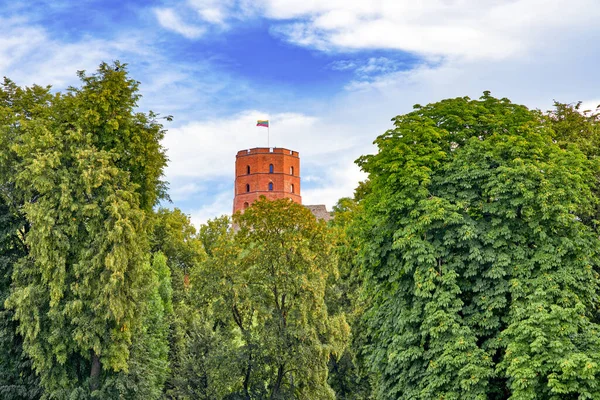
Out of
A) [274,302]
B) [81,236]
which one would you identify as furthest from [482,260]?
[81,236]

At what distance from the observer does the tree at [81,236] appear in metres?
20.7

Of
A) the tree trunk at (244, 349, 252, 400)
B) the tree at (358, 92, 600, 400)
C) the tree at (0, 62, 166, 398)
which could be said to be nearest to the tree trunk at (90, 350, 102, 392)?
the tree at (0, 62, 166, 398)

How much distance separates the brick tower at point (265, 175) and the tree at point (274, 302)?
6410cm

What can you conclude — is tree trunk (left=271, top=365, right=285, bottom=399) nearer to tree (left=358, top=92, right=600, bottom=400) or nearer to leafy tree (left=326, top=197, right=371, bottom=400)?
tree (left=358, top=92, right=600, bottom=400)

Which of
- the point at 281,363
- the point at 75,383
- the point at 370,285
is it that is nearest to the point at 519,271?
the point at 370,285

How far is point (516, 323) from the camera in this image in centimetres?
1672

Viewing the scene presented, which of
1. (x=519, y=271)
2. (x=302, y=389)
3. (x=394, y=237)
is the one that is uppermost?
(x=394, y=237)

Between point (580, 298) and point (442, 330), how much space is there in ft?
13.0

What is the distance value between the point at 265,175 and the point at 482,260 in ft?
242

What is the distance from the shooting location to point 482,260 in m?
17.9

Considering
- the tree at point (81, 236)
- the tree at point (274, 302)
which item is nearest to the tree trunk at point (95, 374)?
the tree at point (81, 236)

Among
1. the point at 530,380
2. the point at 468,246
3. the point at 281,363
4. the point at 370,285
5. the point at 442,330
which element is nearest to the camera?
the point at 530,380

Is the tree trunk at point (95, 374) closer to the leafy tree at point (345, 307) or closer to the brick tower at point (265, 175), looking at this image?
the leafy tree at point (345, 307)

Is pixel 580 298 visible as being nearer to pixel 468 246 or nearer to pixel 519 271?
pixel 519 271
